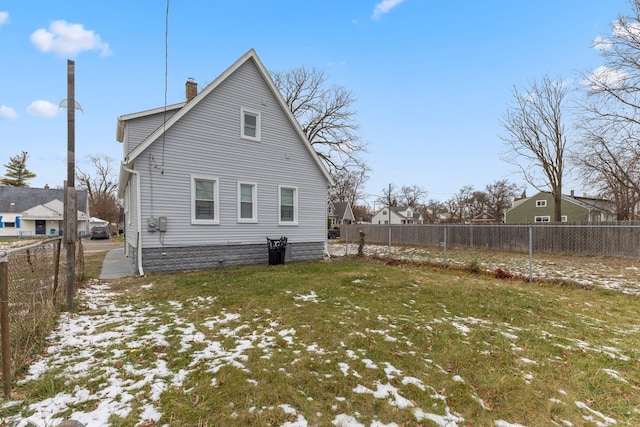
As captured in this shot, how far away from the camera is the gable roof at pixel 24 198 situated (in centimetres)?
3712

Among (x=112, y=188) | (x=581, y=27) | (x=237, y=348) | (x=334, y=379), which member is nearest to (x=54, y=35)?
(x=237, y=348)

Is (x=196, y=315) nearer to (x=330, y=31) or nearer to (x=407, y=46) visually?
(x=330, y=31)

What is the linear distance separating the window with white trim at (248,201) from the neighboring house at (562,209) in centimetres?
2855

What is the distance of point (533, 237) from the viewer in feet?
56.1

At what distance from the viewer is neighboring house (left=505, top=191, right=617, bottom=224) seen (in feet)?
97.6

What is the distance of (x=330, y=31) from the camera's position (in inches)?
536

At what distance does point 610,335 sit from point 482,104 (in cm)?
1446

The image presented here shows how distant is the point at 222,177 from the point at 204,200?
3.29 feet

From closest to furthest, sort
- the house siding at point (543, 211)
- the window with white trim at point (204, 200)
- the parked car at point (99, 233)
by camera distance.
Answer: the window with white trim at point (204, 200)
the house siding at point (543, 211)
the parked car at point (99, 233)

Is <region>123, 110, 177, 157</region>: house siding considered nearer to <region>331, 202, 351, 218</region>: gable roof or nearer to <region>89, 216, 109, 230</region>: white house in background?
<region>331, 202, 351, 218</region>: gable roof

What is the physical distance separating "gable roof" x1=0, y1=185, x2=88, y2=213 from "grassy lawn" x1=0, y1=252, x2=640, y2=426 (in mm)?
40413

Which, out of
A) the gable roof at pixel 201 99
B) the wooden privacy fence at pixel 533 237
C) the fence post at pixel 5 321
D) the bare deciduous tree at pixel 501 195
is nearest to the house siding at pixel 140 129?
the gable roof at pixel 201 99

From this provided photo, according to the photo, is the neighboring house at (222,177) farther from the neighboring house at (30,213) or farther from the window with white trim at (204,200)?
the neighboring house at (30,213)

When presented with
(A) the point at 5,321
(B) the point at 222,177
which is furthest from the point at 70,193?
(B) the point at 222,177
